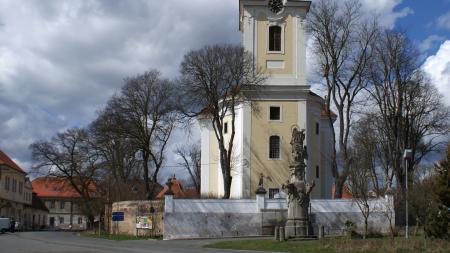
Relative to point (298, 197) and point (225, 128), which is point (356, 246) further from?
point (225, 128)

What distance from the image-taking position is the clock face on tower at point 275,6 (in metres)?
52.3

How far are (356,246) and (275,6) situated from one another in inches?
1142

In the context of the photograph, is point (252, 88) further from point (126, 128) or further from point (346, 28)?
point (126, 128)

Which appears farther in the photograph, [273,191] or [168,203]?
[273,191]

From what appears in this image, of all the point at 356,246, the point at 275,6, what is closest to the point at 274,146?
the point at 275,6

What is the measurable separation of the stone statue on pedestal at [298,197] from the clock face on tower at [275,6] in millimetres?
18991

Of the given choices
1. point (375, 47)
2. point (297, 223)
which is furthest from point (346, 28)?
point (297, 223)

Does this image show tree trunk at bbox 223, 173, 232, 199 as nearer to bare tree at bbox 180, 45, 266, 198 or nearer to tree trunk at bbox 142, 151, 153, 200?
bare tree at bbox 180, 45, 266, 198

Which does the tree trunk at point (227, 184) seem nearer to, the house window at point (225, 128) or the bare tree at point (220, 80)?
the bare tree at point (220, 80)

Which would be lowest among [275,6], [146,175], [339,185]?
[339,185]

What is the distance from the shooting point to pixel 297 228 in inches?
1359

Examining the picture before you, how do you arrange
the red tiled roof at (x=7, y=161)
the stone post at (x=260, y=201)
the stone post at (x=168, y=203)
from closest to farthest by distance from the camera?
the stone post at (x=168, y=203), the stone post at (x=260, y=201), the red tiled roof at (x=7, y=161)

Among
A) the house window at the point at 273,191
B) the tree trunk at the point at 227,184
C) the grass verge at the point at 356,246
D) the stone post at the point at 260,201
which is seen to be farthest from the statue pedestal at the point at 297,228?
the house window at the point at 273,191

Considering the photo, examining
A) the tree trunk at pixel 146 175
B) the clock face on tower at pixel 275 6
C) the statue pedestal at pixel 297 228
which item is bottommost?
the statue pedestal at pixel 297 228
